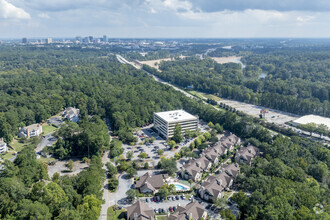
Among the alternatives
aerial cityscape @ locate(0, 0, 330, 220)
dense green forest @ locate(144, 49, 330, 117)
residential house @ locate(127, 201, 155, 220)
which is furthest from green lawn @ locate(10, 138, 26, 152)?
dense green forest @ locate(144, 49, 330, 117)

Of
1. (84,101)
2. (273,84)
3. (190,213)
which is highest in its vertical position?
(273,84)

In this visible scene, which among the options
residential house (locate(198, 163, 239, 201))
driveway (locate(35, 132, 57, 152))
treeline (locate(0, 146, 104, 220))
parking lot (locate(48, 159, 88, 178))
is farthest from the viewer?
driveway (locate(35, 132, 57, 152))

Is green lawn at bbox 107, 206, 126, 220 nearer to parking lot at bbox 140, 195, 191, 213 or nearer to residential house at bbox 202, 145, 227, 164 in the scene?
parking lot at bbox 140, 195, 191, 213

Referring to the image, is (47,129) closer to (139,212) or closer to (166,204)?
(166,204)

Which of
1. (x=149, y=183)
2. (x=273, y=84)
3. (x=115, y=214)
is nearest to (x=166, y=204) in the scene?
(x=149, y=183)

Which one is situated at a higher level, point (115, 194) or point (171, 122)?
point (171, 122)
